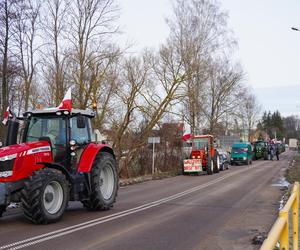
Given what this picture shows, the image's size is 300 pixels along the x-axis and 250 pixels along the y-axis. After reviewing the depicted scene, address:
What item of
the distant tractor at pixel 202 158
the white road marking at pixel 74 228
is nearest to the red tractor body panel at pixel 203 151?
the distant tractor at pixel 202 158

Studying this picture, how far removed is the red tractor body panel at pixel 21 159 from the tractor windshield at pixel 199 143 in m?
A: 19.5

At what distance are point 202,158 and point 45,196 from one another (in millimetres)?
19205

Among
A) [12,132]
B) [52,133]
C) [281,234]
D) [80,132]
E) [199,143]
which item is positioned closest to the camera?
[281,234]

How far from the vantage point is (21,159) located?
8891 millimetres

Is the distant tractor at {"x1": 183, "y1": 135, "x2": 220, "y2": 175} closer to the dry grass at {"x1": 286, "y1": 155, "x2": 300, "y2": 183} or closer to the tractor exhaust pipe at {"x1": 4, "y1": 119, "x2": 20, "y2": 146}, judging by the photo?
the dry grass at {"x1": 286, "y1": 155, "x2": 300, "y2": 183}

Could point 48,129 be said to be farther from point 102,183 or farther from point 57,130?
point 102,183

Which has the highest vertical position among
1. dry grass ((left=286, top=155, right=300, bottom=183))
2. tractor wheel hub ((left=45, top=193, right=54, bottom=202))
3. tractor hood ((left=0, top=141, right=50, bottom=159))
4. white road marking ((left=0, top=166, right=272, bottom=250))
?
tractor hood ((left=0, top=141, right=50, bottom=159))

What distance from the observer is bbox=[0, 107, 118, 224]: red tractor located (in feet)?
28.5

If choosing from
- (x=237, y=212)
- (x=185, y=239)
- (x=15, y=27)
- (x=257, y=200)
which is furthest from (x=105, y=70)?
(x=185, y=239)

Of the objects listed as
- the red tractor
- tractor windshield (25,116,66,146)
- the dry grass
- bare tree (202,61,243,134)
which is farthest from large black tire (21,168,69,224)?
bare tree (202,61,243,134)

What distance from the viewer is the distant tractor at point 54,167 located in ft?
28.5

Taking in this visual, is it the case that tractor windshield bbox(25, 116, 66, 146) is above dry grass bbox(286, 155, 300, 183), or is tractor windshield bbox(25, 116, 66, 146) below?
above

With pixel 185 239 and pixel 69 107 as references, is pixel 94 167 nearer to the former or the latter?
pixel 69 107

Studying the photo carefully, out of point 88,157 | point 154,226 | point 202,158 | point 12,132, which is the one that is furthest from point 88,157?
point 202,158
